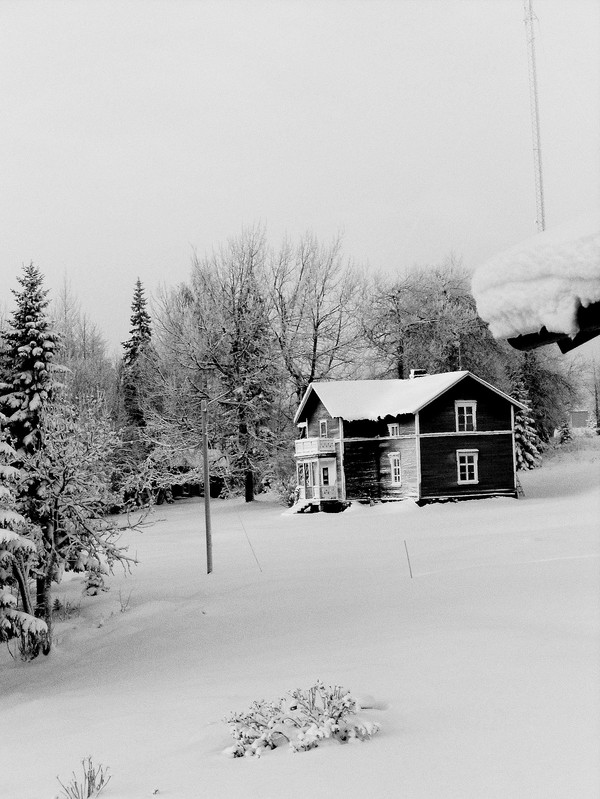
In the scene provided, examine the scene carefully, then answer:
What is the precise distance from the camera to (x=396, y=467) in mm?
33406

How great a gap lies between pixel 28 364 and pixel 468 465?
20.6m

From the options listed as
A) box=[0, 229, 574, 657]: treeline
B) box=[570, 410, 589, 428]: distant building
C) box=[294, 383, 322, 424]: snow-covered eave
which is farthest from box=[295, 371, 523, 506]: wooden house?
box=[570, 410, 589, 428]: distant building

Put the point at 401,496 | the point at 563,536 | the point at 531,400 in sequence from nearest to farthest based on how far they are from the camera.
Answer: the point at 563,536
the point at 401,496
the point at 531,400

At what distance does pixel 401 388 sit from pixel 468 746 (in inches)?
1140

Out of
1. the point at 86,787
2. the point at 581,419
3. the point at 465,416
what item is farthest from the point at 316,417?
the point at 581,419

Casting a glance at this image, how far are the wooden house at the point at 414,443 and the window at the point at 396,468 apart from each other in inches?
1.7

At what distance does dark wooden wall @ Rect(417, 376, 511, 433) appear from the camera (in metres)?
32.6

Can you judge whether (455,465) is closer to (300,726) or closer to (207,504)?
(207,504)

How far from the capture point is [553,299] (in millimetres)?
2590

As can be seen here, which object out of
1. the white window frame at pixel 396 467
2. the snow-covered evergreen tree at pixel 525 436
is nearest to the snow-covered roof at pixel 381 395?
the white window frame at pixel 396 467

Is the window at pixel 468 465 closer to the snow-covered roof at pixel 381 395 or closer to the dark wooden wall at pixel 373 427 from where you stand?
the dark wooden wall at pixel 373 427

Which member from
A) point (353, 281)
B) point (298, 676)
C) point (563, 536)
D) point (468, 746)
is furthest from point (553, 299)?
point (353, 281)

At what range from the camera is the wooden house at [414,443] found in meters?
32.5

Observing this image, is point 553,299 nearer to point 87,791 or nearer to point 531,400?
point 87,791
